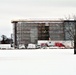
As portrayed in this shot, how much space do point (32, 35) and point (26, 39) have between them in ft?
14.4

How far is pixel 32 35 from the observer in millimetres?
159500

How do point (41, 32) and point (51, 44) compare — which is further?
point (41, 32)

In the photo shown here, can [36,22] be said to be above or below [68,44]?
above
